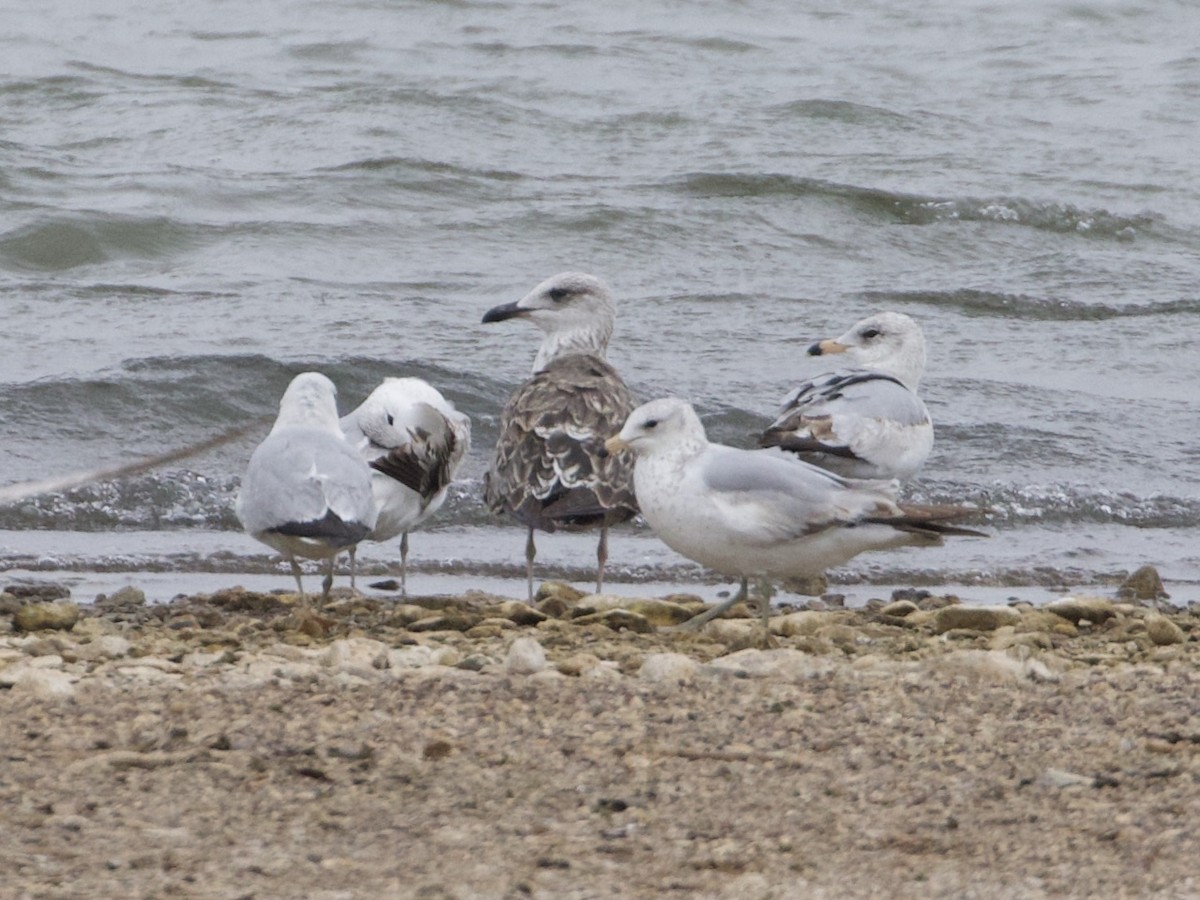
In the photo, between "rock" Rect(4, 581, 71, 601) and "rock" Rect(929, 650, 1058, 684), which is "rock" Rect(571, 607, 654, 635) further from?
"rock" Rect(4, 581, 71, 601)

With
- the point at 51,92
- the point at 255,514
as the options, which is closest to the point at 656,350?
the point at 255,514

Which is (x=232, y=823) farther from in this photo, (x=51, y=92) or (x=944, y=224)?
(x=51, y=92)

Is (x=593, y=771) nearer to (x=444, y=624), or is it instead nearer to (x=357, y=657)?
(x=357, y=657)

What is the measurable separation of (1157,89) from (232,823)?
16845 mm

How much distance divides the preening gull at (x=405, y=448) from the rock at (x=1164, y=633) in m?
2.47

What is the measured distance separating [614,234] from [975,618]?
8.00 meters

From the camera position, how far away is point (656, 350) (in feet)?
36.6

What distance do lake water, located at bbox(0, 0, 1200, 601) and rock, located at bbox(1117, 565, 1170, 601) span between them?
20 centimetres

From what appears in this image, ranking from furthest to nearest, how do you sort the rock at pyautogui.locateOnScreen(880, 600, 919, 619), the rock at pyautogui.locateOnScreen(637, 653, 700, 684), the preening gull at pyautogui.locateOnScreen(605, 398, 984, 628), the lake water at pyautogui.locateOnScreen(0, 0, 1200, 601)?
1. the lake water at pyautogui.locateOnScreen(0, 0, 1200, 601)
2. the rock at pyautogui.locateOnScreen(880, 600, 919, 619)
3. the preening gull at pyautogui.locateOnScreen(605, 398, 984, 628)
4. the rock at pyautogui.locateOnScreen(637, 653, 700, 684)

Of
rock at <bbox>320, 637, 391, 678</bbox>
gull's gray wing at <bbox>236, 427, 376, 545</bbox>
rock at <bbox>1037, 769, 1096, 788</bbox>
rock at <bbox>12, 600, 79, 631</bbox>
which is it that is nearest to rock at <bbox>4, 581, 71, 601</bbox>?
rock at <bbox>12, 600, 79, 631</bbox>

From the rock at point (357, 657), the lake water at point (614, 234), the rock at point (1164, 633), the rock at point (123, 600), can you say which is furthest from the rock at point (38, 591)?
the rock at point (1164, 633)

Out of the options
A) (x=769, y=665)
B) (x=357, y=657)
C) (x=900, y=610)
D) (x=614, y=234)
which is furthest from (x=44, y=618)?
(x=614, y=234)

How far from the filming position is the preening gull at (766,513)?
5523 millimetres

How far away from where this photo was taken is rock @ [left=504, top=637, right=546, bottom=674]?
475 cm
